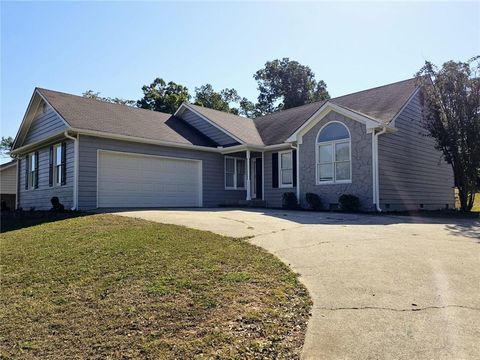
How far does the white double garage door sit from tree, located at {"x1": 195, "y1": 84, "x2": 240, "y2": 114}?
23054 millimetres

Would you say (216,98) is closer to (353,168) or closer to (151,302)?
(353,168)

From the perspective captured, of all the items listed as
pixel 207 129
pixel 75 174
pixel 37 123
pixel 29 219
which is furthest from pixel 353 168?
pixel 37 123

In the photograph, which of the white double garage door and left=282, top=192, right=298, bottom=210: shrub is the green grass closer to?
the white double garage door

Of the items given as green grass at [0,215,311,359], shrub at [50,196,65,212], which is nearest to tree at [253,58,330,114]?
shrub at [50,196,65,212]

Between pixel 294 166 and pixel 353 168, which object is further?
pixel 294 166

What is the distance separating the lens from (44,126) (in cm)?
1784

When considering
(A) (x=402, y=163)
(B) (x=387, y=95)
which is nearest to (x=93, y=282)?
(A) (x=402, y=163)

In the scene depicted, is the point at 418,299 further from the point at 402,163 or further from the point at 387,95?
the point at 387,95

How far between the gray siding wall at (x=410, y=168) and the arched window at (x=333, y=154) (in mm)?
1230

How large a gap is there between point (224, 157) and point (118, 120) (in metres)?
5.08

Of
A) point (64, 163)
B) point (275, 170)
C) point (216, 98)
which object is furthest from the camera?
point (216, 98)

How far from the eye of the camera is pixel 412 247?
7.53 meters

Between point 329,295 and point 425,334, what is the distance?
130 centimetres

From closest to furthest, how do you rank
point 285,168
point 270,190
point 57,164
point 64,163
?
point 64,163 → point 57,164 → point 285,168 → point 270,190
